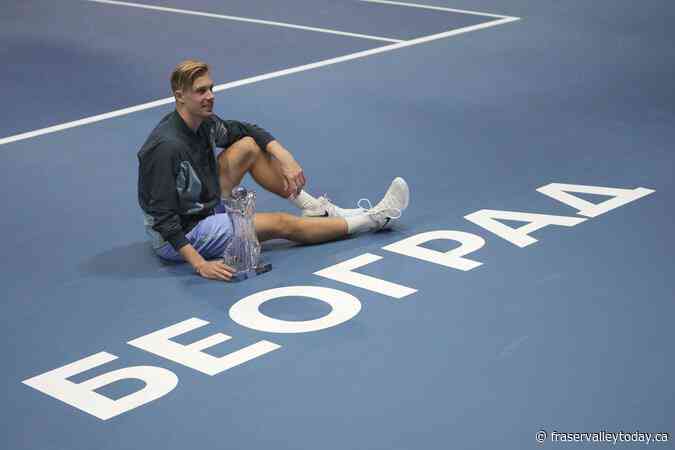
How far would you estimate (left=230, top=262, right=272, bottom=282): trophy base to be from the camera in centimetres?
656

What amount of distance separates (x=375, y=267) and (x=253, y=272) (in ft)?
2.25

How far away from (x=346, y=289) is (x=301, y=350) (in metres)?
0.76

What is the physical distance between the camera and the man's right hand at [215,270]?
21.3 ft

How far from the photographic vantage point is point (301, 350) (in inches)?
226

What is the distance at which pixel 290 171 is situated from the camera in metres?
6.93

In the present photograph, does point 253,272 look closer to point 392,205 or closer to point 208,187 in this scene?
point 208,187

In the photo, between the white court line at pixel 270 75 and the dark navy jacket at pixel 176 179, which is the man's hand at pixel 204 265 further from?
the white court line at pixel 270 75

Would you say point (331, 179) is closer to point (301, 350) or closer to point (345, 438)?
point (301, 350)

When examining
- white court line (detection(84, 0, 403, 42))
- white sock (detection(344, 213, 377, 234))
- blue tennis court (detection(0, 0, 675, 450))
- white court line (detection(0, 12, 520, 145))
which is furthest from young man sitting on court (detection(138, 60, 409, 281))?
white court line (detection(84, 0, 403, 42))

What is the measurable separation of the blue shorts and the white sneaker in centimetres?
96

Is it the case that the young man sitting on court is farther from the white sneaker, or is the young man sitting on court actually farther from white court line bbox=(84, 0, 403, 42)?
white court line bbox=(84, 0, 403, 42)

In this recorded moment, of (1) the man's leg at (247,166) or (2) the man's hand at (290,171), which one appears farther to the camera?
(1) the man's leg at (247,166)

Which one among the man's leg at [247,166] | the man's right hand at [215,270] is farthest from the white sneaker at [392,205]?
the man's right hand at [215,270]

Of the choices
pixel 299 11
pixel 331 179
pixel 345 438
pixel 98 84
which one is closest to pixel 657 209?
pixel 331 179
